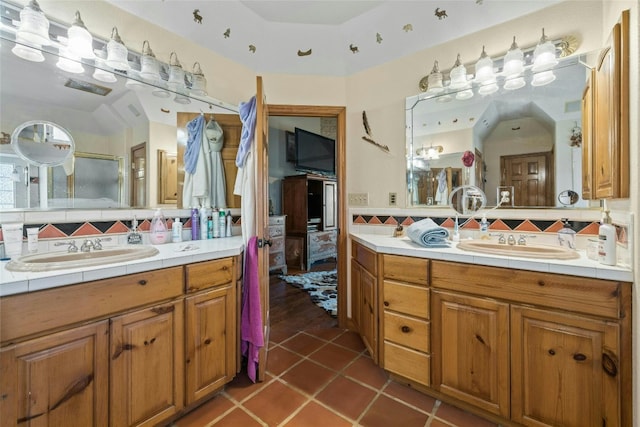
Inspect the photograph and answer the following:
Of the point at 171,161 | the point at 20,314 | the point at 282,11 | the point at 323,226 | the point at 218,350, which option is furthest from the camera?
the point at 323,226

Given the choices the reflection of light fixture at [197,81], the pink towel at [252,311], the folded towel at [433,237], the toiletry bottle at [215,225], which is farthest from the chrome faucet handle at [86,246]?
the folded towel at [433,237]

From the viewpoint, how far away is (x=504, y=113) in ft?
5.82

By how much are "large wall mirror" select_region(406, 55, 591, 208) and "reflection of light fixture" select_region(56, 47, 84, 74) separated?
7.18ft

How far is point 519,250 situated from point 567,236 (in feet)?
0.81

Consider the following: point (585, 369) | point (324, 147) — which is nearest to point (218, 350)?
point (585, 369)

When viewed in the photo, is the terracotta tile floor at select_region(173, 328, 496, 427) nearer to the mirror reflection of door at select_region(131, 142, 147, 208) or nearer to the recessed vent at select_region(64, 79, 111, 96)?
the mirror reflection of door at select_region(131, 142, 147, 208)

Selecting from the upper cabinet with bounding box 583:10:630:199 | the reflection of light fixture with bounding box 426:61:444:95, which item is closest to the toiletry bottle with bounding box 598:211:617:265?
the upper cabinet with bounding box 583:10:630:199

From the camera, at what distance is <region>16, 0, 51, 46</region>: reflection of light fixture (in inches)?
48.2

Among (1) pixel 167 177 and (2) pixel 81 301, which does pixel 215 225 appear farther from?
(2) pixel 81 301

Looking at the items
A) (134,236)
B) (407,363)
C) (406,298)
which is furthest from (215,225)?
(407,363)

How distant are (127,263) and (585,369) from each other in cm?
206

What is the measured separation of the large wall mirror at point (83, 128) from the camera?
1.26 m

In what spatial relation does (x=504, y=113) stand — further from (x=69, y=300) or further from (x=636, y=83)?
(x=69, y=300)

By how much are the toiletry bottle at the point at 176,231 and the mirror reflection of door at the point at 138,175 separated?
0.22 meters
